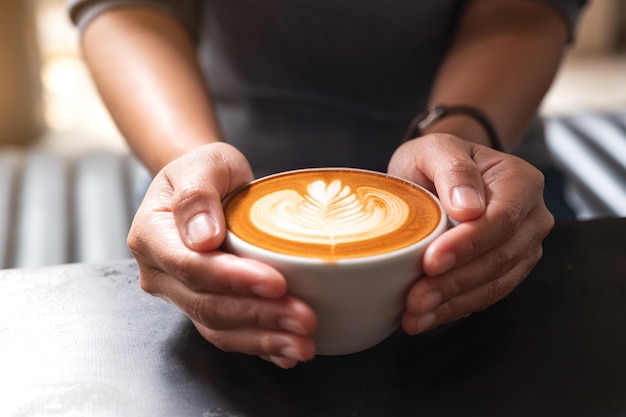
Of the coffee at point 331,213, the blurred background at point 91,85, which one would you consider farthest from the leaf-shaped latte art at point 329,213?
the blurred background at point 91,85

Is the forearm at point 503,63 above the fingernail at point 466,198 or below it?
below

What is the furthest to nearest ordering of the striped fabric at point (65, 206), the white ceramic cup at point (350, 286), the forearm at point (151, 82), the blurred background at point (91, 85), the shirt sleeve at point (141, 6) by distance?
the blurred background at point (91, 85) → the striped fabric at point (65, 206) → the shirt sleeve at point (141, 6) → the forearm at point (151, 82) → the white ceramic cup at point (350, 286)

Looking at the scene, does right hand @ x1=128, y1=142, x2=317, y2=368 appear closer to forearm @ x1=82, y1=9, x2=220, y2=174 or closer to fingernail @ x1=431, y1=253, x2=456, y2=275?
fingernail @ x1=431, y1=253, x2=456, y2=275

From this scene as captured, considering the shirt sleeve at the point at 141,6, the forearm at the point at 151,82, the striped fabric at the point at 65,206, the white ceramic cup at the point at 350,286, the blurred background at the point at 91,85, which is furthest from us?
the blurred background at the point at 91,85

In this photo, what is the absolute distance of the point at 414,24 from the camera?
1150 millimetres

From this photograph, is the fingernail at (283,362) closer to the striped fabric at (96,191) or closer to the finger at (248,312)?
the finger at (248,312)

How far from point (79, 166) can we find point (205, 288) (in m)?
1.05

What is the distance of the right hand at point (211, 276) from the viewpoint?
1.80 feet

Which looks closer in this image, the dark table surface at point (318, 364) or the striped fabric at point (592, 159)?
the dark table surface at point (318, 364)

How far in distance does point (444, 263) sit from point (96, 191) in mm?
1002

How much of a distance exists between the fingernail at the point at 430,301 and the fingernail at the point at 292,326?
9cm

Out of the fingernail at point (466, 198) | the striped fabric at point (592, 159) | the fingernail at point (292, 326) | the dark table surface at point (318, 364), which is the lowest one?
the striped fabric at point (592, 159)

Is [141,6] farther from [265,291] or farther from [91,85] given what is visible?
[91,85]

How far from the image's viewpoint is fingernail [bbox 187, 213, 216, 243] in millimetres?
578
